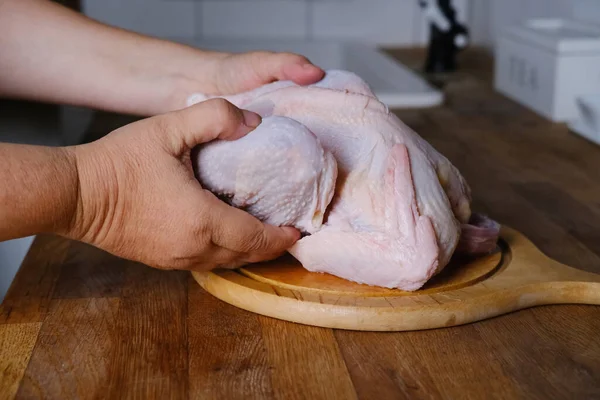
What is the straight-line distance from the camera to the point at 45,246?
1.41 meters

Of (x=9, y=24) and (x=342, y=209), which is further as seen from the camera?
(x=9, y=24)

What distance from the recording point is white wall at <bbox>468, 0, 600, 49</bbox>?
102 inches

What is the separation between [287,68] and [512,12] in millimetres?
2119

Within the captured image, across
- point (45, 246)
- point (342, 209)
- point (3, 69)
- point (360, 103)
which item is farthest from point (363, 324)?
point (3, 69)

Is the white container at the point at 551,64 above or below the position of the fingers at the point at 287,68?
below

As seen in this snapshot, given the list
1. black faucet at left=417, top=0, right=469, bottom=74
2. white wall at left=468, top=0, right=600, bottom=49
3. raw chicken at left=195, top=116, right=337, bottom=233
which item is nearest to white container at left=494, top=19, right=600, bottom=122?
white wall at left=468, top=0, right=600, bottom=49

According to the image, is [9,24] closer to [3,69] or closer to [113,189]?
[3,69]

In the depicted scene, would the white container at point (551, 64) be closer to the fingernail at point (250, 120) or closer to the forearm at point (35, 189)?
the fingernail at point (250, 120)

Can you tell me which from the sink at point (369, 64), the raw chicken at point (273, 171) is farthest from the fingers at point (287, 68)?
the sink at point (369, 64)

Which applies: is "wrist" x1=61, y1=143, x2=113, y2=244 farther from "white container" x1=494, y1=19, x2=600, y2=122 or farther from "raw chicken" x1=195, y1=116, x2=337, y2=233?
"white container" x1=494, y1=19, x2=600, y2=122

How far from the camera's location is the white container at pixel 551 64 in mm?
2176

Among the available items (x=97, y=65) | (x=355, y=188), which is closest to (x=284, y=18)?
(x=97, y=65)

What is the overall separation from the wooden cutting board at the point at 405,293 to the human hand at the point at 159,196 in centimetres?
8

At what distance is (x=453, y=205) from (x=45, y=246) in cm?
69
